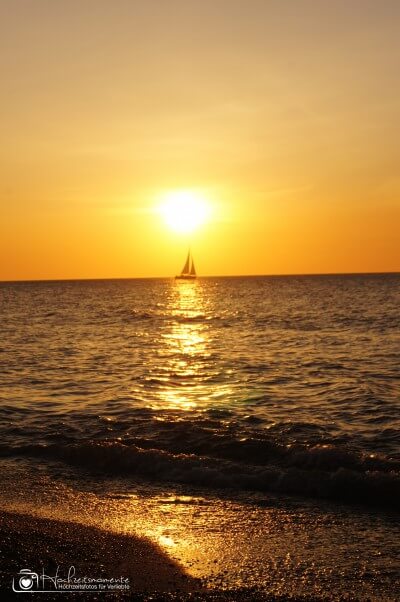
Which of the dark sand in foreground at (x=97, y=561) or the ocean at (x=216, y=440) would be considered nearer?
the dark sand in foreground at (x=97, y=561)

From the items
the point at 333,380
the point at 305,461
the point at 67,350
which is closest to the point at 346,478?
the point at 305,461

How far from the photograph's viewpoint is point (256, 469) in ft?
46.1

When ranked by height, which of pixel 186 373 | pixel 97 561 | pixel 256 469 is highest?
pixel 97 561

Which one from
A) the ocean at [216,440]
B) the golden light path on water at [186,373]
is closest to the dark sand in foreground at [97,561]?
the ocean at [216,440]

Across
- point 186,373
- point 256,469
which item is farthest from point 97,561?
point 186,373

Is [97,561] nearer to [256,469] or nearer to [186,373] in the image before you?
[256,469]

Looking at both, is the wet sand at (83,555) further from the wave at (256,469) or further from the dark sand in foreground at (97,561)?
the wave at (256,469)

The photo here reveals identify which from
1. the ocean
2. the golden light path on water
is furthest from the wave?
the golden light path on water

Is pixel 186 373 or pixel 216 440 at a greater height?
pixel 216 440

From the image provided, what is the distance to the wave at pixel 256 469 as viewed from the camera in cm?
1281

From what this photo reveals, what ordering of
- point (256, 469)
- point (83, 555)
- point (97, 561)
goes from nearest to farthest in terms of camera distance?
point (97, 561) → point (83, 555) → point (256, 469)

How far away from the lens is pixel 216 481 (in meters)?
13.4

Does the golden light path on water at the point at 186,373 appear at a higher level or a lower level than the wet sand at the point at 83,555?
lower

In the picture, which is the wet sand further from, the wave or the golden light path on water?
the golden light path on water
